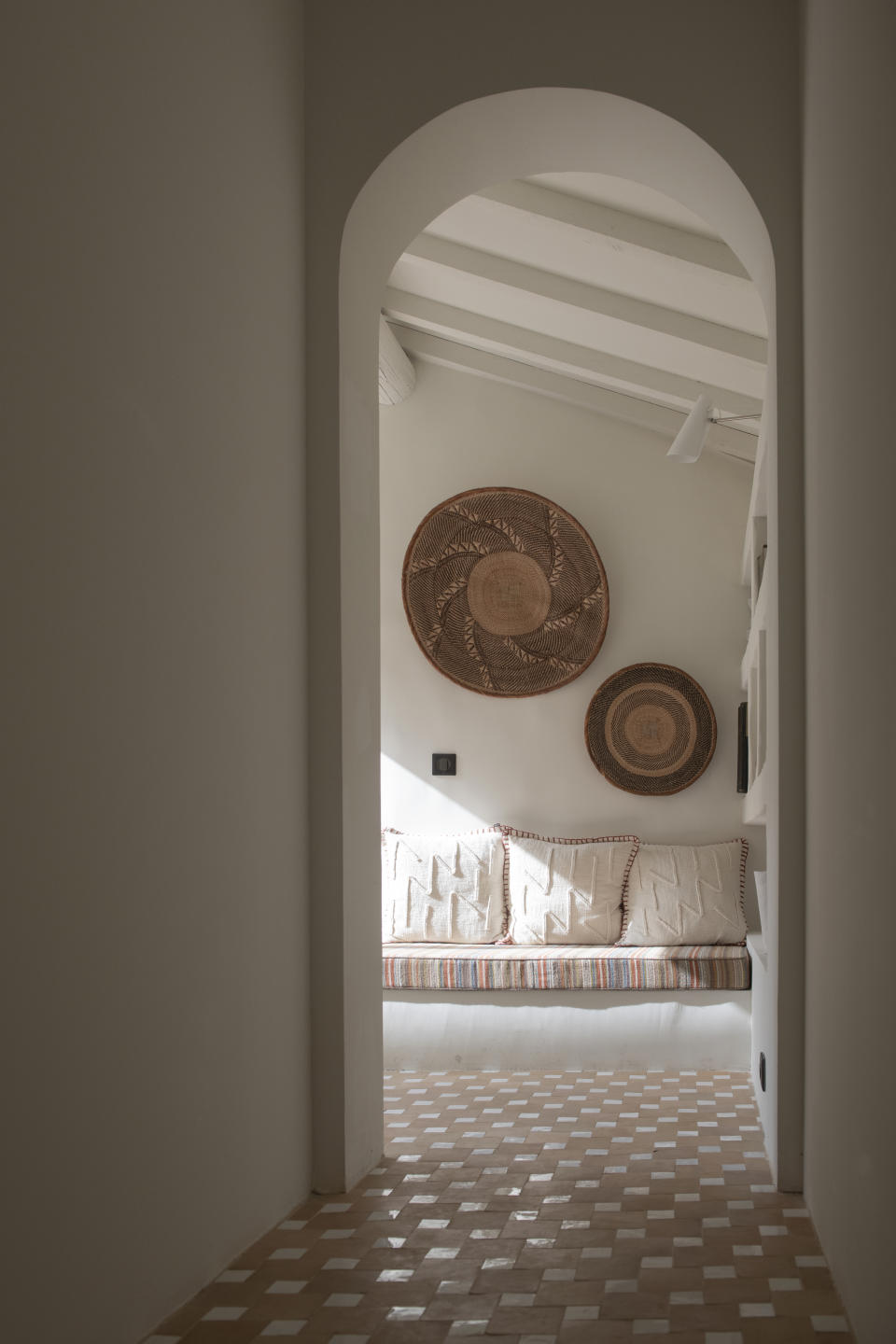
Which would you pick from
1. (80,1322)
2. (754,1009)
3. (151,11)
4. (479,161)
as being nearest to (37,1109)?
(80,1322)

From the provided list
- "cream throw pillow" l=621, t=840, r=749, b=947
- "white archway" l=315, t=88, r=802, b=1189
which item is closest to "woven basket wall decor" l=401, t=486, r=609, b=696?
"cream throw pillow" l=621, t=840, r=749, b=947

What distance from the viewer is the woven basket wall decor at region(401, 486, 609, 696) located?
5.90 meters

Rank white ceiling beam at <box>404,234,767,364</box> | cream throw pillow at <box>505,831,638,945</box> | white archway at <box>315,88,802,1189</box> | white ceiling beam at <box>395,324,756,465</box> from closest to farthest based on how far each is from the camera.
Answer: white archway at <box>315,88,802,1189</box>, white ceiling beam at <box>404,234,767,364</box>, cream throw pillow at <box>505,831,638,945</box>, white ceiling beam at <box>395,324,756,465</box>

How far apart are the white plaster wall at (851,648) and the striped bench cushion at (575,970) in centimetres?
233

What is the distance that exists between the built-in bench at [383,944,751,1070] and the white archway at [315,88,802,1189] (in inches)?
72.0

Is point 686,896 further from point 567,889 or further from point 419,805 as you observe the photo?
point 419,805

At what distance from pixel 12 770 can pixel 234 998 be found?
0.93 metres

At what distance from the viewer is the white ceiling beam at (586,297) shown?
4.40m

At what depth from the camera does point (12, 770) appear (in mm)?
1514

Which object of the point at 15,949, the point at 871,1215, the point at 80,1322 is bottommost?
the point at 80,1322

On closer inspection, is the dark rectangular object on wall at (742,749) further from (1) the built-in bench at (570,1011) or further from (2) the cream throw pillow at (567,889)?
(1) the built-in bench at (570,1011)

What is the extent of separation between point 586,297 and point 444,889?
2653 millimetres

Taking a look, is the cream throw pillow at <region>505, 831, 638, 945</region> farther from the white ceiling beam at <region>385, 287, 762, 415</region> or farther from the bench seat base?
the white ceiling beam at <region>385, 287, 762, 415</region>

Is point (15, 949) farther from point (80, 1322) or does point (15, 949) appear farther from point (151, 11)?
point (151, 11)
